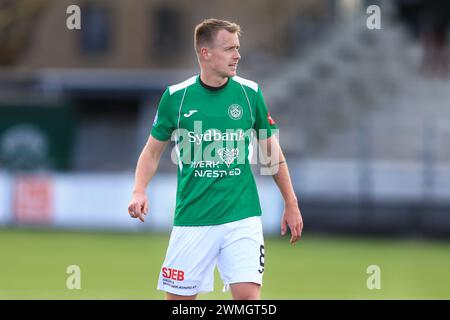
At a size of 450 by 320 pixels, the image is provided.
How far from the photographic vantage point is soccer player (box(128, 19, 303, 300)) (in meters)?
8.48

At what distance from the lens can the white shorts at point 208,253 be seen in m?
8.51

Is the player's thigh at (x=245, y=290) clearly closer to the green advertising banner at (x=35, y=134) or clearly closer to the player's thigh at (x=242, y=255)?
the player's thigh at (x=242, y=255)

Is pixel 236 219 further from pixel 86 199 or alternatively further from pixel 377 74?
pixel 377 74

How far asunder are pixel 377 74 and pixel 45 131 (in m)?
8.93

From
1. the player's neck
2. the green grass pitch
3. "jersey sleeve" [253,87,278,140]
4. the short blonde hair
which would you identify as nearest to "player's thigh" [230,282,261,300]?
"jersey sleeve" [253,87,278,140]

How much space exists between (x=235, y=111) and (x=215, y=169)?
0.44 meters

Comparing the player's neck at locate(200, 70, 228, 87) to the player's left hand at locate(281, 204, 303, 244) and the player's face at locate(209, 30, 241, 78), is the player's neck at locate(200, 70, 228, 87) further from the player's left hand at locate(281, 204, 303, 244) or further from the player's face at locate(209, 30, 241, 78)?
the player's left hand at locate(281, 204, 303, 244)

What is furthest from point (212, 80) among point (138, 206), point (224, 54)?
point (138, 206)

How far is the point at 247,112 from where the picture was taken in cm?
854

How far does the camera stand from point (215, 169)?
8531 millimetres

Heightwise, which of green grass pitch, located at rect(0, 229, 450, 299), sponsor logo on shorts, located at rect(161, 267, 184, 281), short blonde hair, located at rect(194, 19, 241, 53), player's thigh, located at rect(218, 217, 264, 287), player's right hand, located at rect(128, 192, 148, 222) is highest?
short blonde hair, located at rect(194, 19, 241, 53)

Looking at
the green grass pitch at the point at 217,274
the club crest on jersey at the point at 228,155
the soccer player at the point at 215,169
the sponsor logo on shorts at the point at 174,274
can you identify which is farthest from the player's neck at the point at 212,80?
the green grass pitch at the point at 217,274

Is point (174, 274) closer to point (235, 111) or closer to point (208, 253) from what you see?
point (208, 253)

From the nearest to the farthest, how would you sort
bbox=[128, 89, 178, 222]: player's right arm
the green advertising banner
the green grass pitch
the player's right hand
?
the player's right hand → bbox=[128, 89, 178, 222]: player's right arm → the green grass pitch → the green advertising banner
